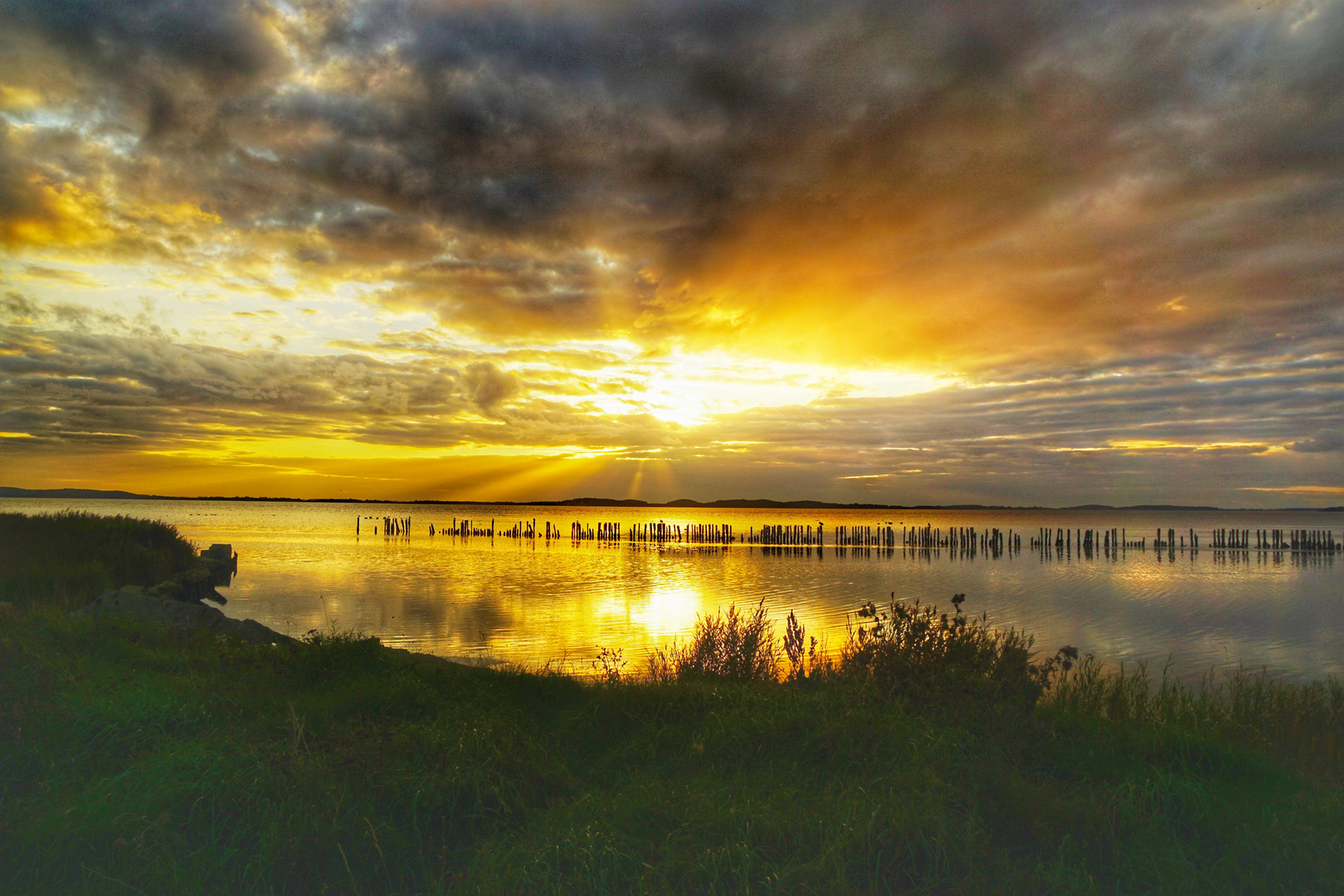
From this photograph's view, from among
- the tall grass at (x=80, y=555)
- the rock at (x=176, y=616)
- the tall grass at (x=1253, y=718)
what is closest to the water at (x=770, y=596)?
the tall grass at (x=80, y=555)

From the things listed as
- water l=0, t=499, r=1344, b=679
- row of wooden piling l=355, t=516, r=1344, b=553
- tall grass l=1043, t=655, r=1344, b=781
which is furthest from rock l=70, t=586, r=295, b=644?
row of wooden piling l=355, t=516, r=1344, b=553

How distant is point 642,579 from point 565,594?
9.54 meters

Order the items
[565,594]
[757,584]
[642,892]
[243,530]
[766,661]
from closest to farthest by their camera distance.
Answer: [642,892], [766,661], [565,594], [757,584], [243,530]

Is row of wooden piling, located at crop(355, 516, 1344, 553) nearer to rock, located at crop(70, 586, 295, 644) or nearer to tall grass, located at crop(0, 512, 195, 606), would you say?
tall grass, located at crop(0, 512, 195, 606)

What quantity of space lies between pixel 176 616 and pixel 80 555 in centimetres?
1311

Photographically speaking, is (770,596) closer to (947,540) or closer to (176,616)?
(176,616)

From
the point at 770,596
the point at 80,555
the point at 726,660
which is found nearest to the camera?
the point at 726,660

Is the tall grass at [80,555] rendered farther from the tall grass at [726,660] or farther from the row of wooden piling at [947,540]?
the row of wooden piling at [947,540]

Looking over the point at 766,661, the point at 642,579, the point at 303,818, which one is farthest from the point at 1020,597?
the point at 303,818

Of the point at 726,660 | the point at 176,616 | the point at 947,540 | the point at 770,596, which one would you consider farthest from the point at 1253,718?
the point at 947,540

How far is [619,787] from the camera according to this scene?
7137mm

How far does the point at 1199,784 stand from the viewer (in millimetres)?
6980

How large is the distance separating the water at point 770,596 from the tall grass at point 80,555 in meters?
3.36

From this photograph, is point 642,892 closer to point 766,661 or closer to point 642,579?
point 766,661
